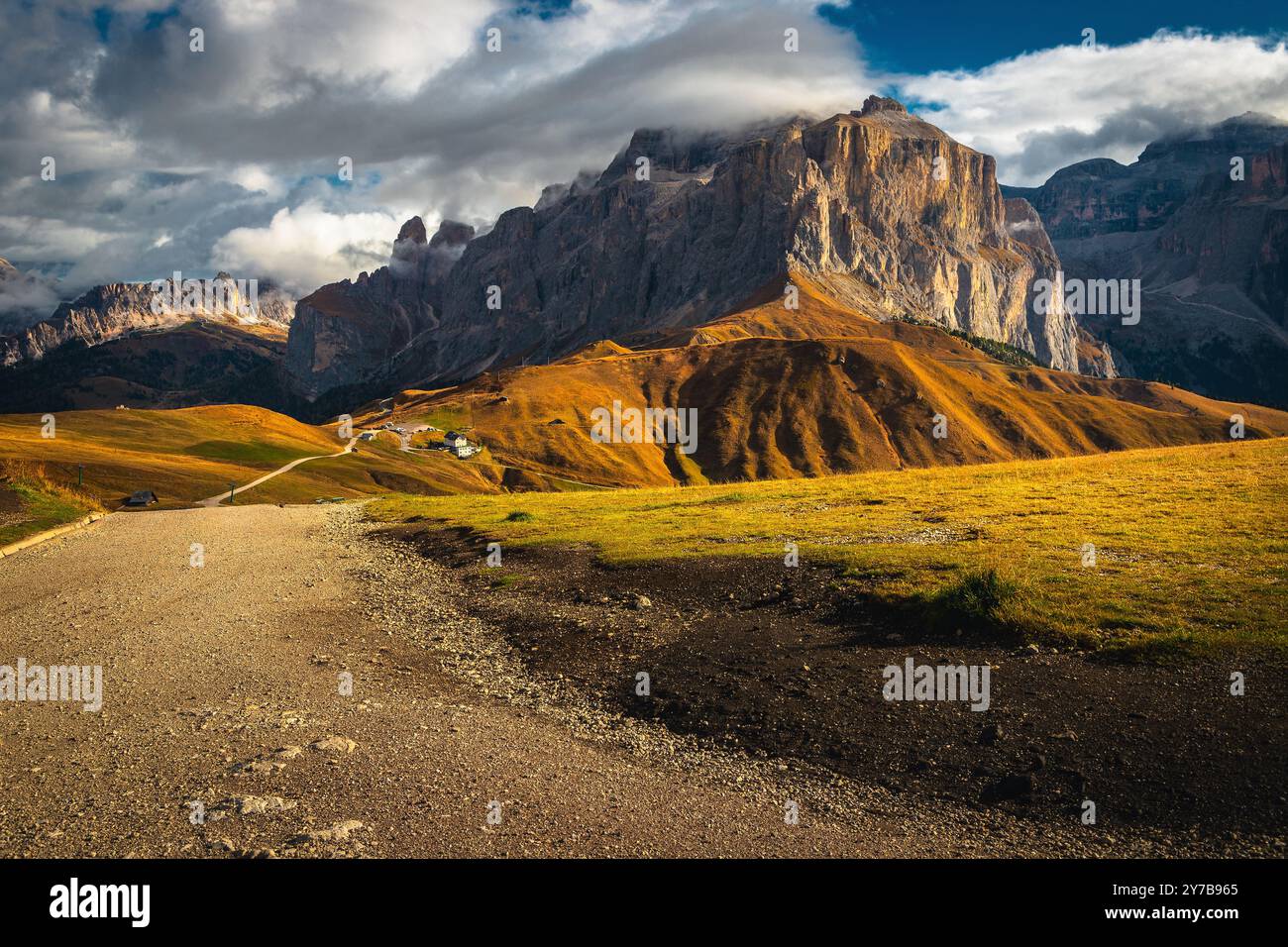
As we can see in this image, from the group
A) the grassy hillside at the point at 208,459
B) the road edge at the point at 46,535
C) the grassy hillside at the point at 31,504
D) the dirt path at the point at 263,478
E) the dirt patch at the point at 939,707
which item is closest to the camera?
the dirt patch at the point at 939,707

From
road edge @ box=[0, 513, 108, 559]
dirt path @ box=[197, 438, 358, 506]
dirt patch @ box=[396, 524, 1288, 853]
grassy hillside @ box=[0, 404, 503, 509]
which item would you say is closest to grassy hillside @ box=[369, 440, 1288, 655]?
dirt patch @ box=[396, 524, 1288, 853]

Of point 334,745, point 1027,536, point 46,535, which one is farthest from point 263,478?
point 334,745

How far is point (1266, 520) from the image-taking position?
27406 mm

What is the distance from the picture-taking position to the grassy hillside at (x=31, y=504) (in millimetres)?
42500

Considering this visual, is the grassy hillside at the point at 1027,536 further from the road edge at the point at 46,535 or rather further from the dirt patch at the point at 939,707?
the road edge at the point at 46,535

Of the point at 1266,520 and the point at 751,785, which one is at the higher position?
the point at 1266,520

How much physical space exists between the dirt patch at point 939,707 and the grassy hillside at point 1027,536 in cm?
118

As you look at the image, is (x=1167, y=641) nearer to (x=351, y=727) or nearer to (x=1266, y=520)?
(x=1266, y=520)

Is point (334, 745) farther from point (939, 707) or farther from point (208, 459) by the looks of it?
point (208, 459)

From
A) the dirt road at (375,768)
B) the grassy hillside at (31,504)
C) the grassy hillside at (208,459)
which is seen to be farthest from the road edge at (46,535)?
the grassy hillside at (208,459)

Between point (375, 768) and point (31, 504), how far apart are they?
4720 centimetres

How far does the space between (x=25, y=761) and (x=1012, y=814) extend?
16.2 m

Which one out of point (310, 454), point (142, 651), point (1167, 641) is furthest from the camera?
point (310, 454)
